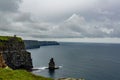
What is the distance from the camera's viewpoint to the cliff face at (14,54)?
17527 cm

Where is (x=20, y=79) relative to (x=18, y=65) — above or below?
above

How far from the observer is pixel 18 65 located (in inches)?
7195

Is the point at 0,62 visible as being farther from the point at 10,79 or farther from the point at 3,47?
the point at 3,47

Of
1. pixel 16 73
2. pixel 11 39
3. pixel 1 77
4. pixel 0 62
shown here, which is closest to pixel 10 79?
pixel 1 77

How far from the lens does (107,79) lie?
160 metres

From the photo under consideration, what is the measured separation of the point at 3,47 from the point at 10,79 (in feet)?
453

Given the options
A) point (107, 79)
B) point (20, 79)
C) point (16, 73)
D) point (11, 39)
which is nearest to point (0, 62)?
point (16, 73)

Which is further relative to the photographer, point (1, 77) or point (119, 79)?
point (119, 79)

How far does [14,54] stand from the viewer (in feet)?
593

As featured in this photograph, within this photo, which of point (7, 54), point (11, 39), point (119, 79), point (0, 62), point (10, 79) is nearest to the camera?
point (10, 79)

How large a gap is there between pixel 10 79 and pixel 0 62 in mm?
27482

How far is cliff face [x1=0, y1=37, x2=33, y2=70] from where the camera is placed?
17527 cm

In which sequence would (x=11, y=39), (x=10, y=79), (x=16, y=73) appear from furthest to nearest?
Answer: 1. (x=11, y=39)
2. (x=16, y=73)
3. (x=10, y=79)

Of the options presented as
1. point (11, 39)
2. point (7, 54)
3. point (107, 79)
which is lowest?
point (107, 79)
